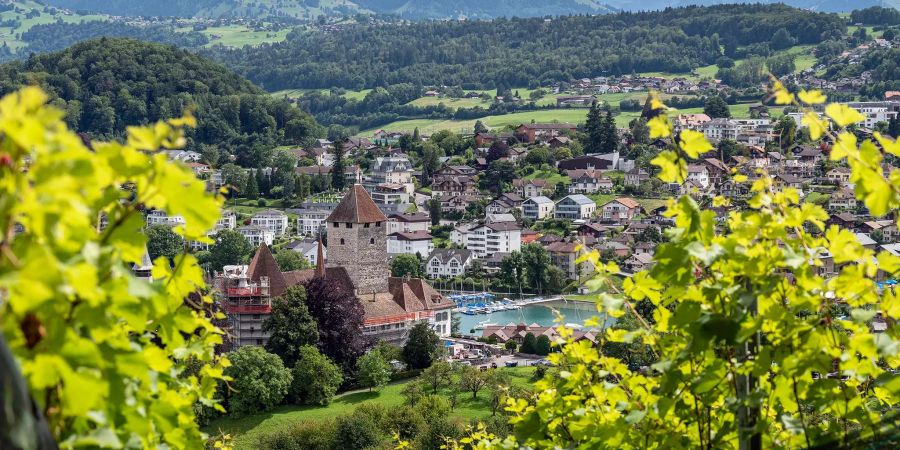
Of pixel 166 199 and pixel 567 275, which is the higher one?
pixel 166 199

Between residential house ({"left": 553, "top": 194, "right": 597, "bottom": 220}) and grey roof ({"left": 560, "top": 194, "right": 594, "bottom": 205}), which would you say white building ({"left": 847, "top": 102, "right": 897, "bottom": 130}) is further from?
residential house ({"left": 553, "top": 194, "right": 597, "bottom": 220})

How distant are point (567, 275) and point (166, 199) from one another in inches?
2139

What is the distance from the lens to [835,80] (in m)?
102

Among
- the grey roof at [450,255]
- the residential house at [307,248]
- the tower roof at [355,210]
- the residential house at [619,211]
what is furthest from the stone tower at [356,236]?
the residential house at [619,211]

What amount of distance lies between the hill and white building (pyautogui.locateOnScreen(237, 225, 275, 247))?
76.1 ft

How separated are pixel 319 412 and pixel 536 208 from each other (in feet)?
144

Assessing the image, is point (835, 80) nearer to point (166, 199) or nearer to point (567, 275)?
point (567, 275)

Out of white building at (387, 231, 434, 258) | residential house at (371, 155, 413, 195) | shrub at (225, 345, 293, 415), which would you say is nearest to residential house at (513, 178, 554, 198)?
residential house at (371, 155, 413, 195)

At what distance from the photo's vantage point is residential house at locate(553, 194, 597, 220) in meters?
67.8

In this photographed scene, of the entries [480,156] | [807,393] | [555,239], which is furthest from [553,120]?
[807,393]

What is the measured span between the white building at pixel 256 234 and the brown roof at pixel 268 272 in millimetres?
28252

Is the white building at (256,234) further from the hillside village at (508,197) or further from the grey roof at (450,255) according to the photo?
the grey roof at (450,255)

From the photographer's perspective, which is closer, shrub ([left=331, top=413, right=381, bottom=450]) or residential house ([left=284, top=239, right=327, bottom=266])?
shrub ([left=331, top=413, right=381, bottom=450])

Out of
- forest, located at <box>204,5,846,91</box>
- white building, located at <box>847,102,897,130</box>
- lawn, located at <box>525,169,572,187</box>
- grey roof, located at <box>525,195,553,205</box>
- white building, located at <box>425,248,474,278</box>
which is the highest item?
forest, located at <box>204,5,846,91</box>
